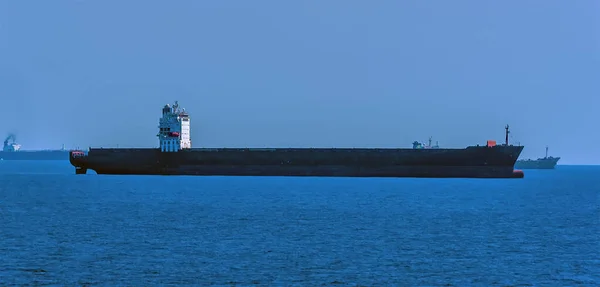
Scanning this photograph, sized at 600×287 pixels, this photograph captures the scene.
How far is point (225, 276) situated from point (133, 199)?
39.1m

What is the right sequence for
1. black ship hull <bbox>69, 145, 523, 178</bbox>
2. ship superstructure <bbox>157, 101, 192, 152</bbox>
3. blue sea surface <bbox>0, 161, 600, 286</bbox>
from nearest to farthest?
1. blue sea surface <bbox>0, 161, 600, 286</bbox>
2. black ship hull <bbox>69, 145, 523, 178</bbox>
3. ship superstructure <bbox>157, 101, 192, 152</bbox>

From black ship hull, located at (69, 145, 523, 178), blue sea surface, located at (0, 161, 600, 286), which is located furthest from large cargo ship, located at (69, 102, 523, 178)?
blue sea surface, located at (0, 161, 600, 286)

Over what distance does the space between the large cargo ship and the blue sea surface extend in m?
32.2

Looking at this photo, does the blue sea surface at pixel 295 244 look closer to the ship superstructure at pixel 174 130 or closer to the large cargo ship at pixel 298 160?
the large cargo ship at pixel 298 160

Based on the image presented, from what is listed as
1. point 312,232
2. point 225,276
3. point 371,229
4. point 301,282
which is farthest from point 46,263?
point 371,229

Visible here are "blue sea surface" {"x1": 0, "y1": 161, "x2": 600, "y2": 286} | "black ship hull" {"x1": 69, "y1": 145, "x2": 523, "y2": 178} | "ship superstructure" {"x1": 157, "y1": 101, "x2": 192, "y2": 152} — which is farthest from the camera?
"ship superstructure" {"x1": 157, "y1": 101, "x2": 192, "y2": 152}

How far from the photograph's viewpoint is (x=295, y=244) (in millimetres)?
36188

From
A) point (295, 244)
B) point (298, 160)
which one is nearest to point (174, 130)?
point (298, 160)

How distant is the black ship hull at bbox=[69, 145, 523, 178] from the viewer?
9381 centimetres

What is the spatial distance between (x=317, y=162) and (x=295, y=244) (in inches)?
2452

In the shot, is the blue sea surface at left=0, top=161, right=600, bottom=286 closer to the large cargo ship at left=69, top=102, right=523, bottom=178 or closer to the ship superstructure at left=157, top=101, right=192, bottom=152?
the large cargo ship at left=69, top=102, right=523, bottom=178

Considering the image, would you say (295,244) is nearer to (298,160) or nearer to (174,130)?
(298,160)

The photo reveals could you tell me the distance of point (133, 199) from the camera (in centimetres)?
6581

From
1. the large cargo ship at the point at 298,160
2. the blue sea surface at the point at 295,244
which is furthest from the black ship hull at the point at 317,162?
the blue sea surface at the point at 295,244
